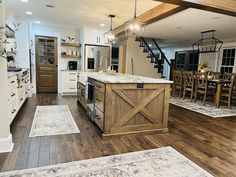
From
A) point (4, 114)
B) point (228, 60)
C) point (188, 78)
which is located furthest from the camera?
point (228, 60)

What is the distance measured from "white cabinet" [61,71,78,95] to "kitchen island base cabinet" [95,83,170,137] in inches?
141

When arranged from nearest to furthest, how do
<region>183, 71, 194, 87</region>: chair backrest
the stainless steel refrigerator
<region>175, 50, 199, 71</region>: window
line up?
<region>183, 71, 194, 87</region>: chair backrest, the stainless steel refrigerator, <region>175, 50, 199, 71</region>: window

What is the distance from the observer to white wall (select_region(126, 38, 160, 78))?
7691mm

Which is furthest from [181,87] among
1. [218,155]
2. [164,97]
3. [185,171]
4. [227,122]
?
[185,171]

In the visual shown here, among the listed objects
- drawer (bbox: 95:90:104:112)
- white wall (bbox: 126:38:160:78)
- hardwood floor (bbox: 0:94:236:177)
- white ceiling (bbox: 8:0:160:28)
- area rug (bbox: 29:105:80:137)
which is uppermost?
white ceiling (bbox: 8:0:160:28)

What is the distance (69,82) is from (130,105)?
13.6 ft

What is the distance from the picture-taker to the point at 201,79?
562 cm

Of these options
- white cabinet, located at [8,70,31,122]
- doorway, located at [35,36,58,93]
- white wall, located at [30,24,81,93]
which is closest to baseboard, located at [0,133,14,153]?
white cabinet, located at [8,70,31,122]

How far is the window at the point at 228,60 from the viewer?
7.83 meters

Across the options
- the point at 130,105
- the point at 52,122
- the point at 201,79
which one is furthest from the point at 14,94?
the point at 201,79

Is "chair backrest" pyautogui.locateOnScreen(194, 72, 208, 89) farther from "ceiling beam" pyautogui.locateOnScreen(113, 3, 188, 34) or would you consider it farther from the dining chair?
"ceiling beam" pyautogui.locateOnScreen(113, 3, 188, 34)

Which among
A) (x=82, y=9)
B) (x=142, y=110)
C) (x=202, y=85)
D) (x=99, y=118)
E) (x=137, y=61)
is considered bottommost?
(x=99, y=118)

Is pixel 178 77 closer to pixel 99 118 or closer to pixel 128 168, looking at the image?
pixel 99 118

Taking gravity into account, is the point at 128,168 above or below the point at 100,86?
below
